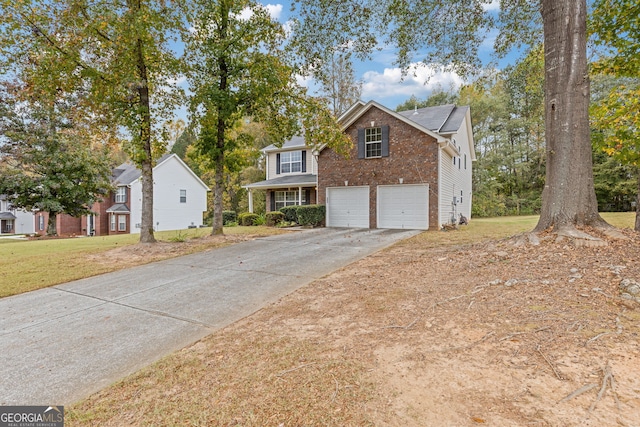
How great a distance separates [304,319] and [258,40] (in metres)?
10.0

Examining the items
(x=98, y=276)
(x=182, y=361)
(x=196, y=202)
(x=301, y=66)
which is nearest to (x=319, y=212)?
(x=301, y=66)

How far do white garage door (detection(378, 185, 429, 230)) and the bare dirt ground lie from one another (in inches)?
373

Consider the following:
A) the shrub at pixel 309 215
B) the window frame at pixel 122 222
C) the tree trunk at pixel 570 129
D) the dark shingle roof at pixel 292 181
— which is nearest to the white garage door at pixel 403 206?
the shrub at pixel 309 215

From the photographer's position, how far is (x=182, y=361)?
304 centimetres

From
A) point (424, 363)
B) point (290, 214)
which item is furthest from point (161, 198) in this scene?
point (424, 363)

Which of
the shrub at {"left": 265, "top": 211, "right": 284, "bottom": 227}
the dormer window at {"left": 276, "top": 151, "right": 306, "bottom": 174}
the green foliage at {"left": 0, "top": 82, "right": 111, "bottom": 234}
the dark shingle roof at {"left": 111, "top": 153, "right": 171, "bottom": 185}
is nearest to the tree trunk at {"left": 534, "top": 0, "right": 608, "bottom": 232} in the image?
the shrub at {"left": 265, "top": 211, "right": 284, "bottom": 227}

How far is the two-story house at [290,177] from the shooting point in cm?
1870

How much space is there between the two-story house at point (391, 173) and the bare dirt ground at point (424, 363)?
9.49 meters

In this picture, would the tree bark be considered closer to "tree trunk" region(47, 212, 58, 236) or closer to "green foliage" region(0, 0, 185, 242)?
"green foliage" region(0, 0, 185, 242)

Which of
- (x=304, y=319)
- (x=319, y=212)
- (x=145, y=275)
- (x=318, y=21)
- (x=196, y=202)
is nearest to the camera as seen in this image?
(x=304, y=319)

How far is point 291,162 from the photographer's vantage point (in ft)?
67.9

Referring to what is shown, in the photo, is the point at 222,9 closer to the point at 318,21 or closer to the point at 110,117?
the point at 318,21

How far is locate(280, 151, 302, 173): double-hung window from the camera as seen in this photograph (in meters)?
20.4

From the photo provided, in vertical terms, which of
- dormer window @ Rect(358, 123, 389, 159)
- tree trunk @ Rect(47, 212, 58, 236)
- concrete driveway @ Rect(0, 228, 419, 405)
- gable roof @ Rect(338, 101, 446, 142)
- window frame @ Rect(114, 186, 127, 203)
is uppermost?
gable roof @ Rect(338, 101, 446, 142)
